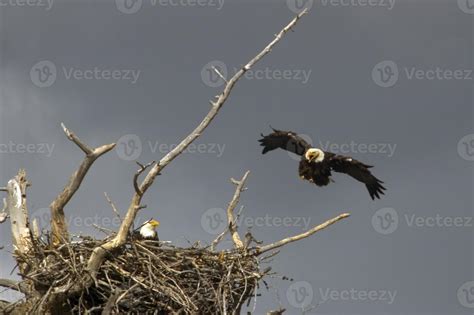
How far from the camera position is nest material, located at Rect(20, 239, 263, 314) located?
936 centimetres

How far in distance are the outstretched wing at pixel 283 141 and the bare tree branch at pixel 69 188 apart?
21.7 ft

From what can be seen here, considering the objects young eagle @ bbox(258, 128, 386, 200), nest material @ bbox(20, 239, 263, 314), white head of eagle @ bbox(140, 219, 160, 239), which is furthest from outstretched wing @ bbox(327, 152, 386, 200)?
nest material @ bbox(20, 239, 263, 314)

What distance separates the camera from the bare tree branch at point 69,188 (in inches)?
364

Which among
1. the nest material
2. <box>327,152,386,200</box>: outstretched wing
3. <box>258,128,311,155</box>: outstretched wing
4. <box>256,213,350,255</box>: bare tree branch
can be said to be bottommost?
the nest material

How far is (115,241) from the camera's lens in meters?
9.45

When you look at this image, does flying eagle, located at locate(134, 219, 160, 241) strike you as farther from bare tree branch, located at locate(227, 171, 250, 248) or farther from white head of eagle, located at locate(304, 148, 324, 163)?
white head of eagle, located at locate(304, 148, 324, 163)

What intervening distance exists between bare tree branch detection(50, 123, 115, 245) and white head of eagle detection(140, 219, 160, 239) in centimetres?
155

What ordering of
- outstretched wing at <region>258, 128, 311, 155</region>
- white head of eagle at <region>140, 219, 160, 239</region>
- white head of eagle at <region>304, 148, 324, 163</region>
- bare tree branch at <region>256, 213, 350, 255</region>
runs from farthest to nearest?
outstretched wing at <region>258, 128, 311, 155</region>
white head of eagle at <region>304, 148, 324, 163</region>
white head of eagle at <region>140, 219, 160, 239</region>
bare tree branch at <region>256, 213, 350, 255</region>

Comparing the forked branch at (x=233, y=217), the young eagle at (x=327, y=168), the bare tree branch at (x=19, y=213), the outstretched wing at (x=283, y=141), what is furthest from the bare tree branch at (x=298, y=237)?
the outstretched wing at (x=283, y=141)

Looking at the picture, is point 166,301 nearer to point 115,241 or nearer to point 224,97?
point 115,241

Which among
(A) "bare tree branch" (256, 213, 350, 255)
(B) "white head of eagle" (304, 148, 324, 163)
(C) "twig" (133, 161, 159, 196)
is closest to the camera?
(C) "twig" (133, 161, 159, 196)

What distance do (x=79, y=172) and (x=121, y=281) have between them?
1.46 meters

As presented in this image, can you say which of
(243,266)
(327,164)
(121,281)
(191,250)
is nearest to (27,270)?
(121,281)

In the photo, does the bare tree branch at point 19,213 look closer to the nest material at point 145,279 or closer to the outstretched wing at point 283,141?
the nest material at point 145,279
